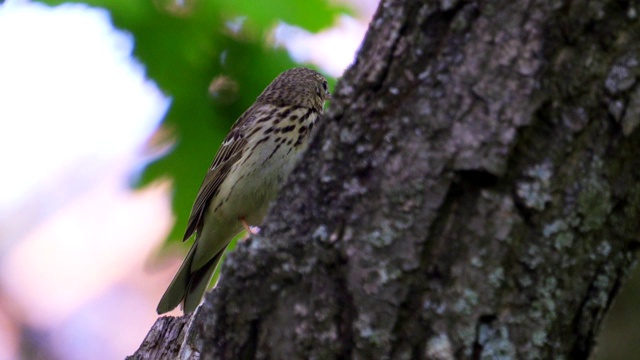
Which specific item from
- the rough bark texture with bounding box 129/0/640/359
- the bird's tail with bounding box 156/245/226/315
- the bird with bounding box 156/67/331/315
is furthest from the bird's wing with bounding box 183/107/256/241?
the rough bark texture with bounding box 129/0/640/359

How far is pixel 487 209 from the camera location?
1802 mm

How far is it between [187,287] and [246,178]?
788mm

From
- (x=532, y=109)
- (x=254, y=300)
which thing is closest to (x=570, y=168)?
(x=532, y=109)

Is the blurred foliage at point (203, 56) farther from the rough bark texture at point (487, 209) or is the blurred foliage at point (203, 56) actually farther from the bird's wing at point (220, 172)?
the bird's wing at point (220, 172)

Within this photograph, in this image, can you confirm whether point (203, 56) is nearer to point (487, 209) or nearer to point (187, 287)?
point (487, 209)

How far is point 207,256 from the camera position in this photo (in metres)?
5.65

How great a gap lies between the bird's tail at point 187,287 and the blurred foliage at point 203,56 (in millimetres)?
1839

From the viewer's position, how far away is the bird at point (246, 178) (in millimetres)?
5508

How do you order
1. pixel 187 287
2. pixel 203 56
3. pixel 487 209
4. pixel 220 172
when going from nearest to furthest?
Answer: pixel 487 209 < pixel 203 56 < pixel 187 287 < pixel 220 172

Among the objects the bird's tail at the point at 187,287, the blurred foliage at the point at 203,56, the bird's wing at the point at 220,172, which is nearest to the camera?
the blurred foliage at the point at 203,56

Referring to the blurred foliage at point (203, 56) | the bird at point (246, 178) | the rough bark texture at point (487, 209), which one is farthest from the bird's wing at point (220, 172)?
the rough bark texture at point (487, 209)

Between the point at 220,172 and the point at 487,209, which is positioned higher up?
the point at 220,172

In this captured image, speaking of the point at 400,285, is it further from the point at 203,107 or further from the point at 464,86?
the point at 203,107

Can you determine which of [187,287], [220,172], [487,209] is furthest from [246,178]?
[487,209]
